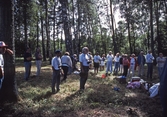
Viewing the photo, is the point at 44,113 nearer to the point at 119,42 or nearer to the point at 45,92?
the point at 45,92

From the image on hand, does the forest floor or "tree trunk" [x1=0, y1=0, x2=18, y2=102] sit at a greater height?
"tree trunk" [x1=0, y1=0, x2=18, y2=102]

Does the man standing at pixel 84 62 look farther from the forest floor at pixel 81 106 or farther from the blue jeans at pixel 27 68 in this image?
the blue jeans at pixel 27 68

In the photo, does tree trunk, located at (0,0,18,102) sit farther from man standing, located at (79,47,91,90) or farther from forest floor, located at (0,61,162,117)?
man standing, located at (79,47,91,90)

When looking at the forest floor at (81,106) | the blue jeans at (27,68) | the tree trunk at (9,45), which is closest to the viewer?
the forest floor at (81,106)

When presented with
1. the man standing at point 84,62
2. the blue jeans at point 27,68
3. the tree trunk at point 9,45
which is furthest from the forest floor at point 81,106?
the blue jeans at point 27,68

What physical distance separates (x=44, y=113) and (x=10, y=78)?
1.80 metres

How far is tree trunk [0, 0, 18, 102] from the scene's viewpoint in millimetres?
6004

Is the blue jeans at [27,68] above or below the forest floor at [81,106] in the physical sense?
above

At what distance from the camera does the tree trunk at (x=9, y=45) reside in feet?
19.7

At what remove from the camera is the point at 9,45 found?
610 centimetres

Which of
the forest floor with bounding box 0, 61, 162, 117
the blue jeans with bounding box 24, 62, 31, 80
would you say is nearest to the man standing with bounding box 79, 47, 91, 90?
Answer: the forest floor with bounding box 0, 61, 162, 117

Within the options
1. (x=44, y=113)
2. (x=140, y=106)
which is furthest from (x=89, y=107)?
(x=140, y=106)

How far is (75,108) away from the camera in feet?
19.6

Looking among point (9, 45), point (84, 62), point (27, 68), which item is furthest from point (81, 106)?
point (27, 68)
